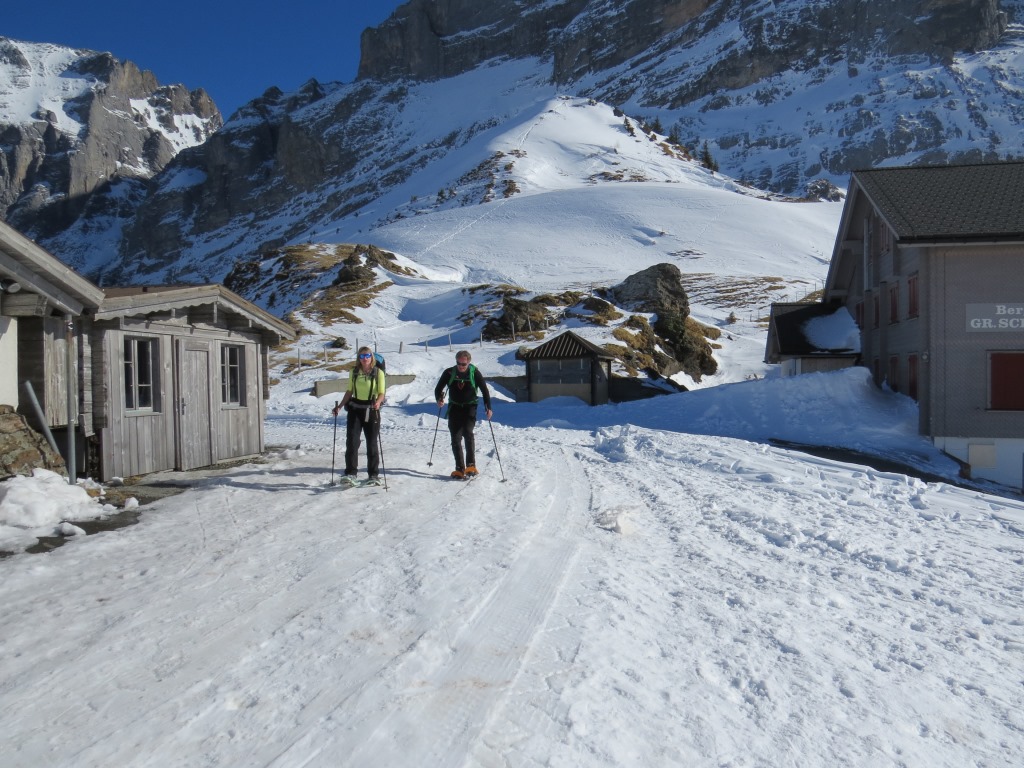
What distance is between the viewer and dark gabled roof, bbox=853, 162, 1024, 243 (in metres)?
16.8

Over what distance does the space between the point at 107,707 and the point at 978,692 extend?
412 cm

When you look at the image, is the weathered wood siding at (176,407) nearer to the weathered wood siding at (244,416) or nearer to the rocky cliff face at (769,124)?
the weathered wood siding at (244,416)

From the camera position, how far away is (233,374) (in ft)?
40.4

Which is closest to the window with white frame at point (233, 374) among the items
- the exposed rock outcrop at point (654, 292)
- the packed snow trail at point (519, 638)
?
the packed snow trail at point (519, 638)

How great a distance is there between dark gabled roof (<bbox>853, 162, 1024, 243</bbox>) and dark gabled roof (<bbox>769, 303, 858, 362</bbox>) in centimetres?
557

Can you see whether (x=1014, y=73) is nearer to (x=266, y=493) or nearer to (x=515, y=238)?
(x=515, y=238)

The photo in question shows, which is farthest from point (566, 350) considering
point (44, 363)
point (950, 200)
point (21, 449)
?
point (21, 449)

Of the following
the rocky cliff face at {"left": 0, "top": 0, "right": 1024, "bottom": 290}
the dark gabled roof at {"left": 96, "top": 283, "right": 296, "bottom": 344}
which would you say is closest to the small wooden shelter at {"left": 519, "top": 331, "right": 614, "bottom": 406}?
the dark gabled roof at {"left": 96, "top": 283, "right": 296, "bottom": 344}

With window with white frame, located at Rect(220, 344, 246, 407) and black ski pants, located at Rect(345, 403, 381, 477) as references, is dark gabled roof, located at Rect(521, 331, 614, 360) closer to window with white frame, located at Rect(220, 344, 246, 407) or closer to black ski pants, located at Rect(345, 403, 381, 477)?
window with white frame, located at Rect(220, 344, 246, 407)

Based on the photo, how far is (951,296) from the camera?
1719cm

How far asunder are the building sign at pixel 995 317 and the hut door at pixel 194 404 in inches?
651

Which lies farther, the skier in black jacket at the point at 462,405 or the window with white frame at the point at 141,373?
the window with white frame at the point at 141,373

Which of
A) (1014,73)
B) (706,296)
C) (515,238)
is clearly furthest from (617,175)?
(1014,73)

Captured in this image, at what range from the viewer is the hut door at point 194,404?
10.6 m
